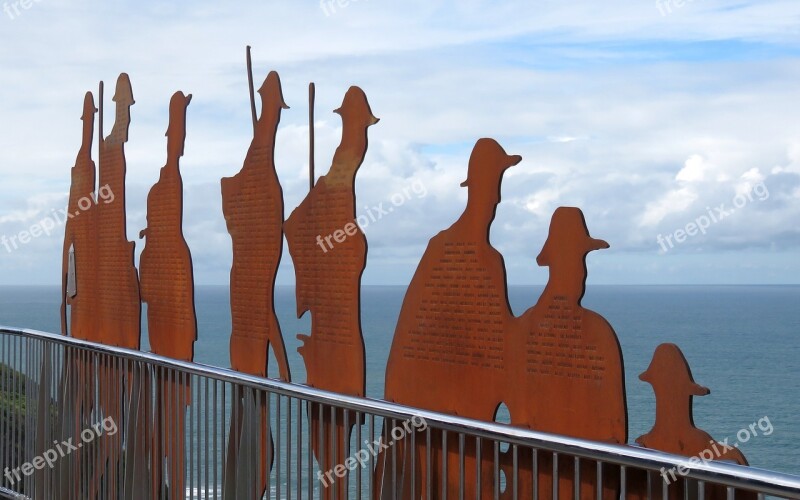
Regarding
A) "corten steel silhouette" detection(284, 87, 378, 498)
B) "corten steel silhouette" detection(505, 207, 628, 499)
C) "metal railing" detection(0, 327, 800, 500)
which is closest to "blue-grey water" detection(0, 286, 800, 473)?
"metal railing" detection(0, 327, 800, 500)

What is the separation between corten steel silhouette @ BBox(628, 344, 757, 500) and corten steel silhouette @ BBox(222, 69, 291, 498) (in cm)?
211

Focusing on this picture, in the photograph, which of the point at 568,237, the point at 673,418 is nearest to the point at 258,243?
the point at 568,237

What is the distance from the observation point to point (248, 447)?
4367mm

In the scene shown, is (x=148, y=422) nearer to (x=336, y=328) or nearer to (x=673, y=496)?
(x=336, y=328)

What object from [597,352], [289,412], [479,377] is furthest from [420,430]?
[597,352]

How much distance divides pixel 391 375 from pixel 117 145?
11.1 feet

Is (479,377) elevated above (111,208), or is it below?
below

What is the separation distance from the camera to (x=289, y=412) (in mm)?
4055

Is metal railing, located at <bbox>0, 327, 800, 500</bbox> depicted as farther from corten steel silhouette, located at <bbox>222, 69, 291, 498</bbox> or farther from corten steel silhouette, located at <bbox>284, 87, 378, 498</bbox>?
corten steel silhouette, located at <bbox>222, 69, 291, 498</bbox>

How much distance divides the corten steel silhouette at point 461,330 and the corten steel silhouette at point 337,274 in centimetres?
31

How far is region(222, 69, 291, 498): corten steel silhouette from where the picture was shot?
4.99 metres

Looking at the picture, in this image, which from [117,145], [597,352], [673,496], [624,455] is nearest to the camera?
[624,455]

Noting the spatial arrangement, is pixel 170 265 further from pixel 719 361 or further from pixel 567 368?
pixel 719 361

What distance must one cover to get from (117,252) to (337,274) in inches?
103
